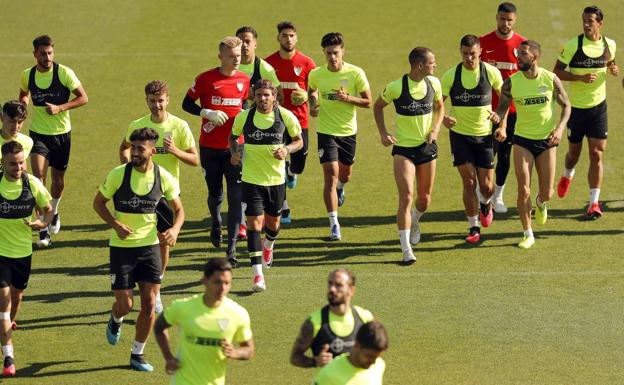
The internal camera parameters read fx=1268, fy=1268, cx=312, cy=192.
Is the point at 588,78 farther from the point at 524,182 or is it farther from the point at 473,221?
the point at 473,221

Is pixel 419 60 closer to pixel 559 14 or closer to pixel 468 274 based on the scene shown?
pixel 468 274

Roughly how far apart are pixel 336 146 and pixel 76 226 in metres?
4.00

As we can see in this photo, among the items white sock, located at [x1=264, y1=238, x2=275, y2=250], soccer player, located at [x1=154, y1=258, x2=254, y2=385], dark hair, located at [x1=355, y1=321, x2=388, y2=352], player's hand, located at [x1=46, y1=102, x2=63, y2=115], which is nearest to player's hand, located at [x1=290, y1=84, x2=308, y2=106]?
white sock, located at [x1=264, y1=238, x2=275, y2=250]

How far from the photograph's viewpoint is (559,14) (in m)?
27.9

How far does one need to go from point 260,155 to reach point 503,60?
4783 millimetres

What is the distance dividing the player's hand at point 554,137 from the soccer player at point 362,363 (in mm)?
7423

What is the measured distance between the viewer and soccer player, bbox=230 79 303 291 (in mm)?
15555

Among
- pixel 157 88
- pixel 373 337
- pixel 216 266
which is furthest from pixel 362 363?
pixel 157 88

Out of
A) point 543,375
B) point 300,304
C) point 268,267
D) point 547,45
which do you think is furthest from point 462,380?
point 547,45

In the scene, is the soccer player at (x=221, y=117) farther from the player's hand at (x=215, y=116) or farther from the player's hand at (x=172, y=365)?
the player's hand at (x=172, y=365)

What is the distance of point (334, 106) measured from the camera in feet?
57.9

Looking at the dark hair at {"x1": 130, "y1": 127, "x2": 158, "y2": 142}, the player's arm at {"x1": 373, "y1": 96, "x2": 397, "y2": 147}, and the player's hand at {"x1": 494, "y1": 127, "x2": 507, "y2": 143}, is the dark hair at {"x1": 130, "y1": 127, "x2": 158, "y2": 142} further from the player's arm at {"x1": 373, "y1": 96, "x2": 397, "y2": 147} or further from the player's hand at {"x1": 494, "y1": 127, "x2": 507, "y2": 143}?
the player's hand at {"x1": 494, "y1": 127, "x2": 507, "y2": 143}

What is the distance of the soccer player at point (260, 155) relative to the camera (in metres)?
15.6

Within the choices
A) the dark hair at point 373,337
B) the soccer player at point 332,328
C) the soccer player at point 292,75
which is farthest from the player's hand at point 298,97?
the dark hair at point 373,337
